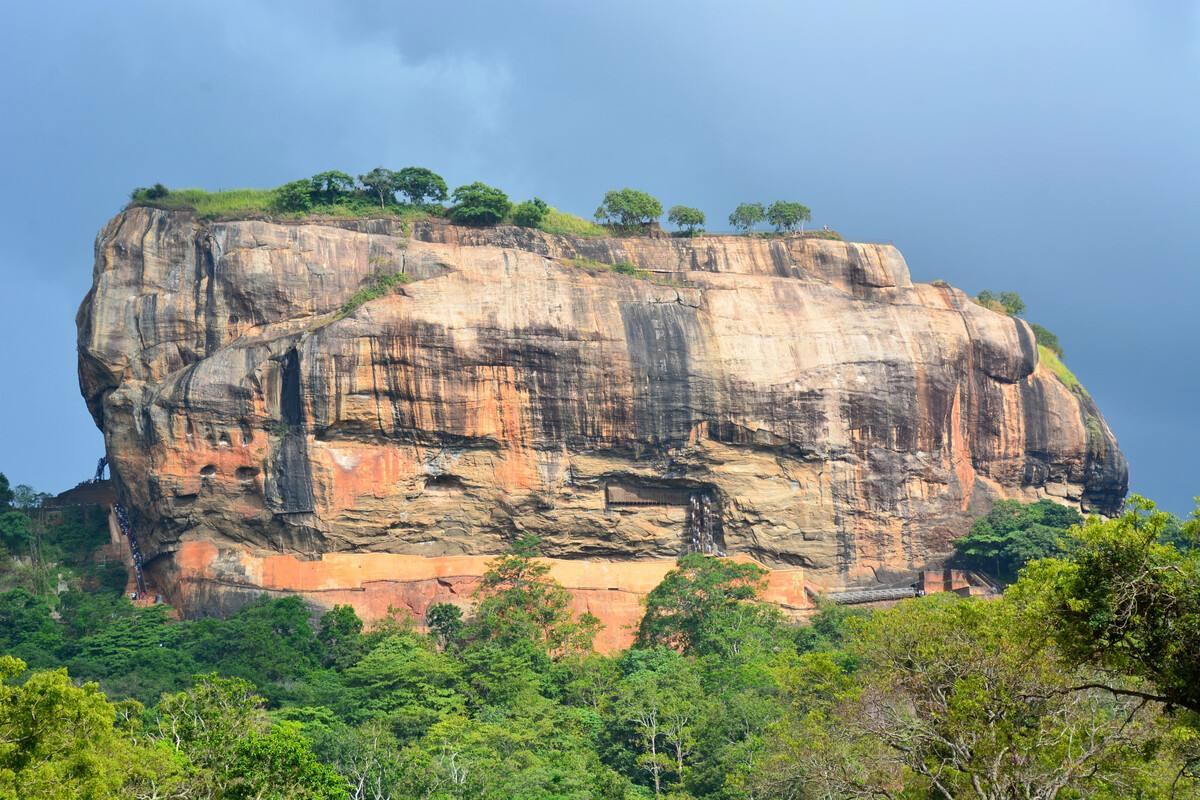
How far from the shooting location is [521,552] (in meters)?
45.2

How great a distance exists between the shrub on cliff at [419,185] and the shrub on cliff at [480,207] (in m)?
1.99

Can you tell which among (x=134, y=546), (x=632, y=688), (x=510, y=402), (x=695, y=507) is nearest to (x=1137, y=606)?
(x=632, y=688)

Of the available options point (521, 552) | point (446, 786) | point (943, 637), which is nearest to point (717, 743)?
point (446, 786)

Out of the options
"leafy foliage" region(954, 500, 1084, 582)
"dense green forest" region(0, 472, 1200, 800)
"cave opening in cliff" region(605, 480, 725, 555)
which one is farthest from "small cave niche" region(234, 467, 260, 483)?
"leafy foliage" region(954, 500, 1084, 582)

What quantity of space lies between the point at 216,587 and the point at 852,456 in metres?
19.2

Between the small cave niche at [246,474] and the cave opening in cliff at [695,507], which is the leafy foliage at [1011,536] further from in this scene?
the small cave niche at [246,474]

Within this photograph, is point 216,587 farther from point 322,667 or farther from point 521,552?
point 521,552

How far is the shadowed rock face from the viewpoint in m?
44.2

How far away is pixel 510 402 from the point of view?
45.4 m

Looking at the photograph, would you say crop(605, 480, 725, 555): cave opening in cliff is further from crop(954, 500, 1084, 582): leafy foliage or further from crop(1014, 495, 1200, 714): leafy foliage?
crop(1014, 495, 1200, 714): leafy foliage

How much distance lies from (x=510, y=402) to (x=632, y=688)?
1182 cm

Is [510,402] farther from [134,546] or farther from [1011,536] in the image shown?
[1011,536]

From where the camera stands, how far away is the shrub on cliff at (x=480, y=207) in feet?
163

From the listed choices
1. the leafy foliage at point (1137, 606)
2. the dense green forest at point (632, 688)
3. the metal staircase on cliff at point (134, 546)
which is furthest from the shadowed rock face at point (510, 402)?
the leafy foliage at point (1137, 606)
